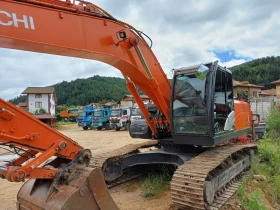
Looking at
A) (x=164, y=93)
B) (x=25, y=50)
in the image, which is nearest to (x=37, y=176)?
(x=25, y=50)

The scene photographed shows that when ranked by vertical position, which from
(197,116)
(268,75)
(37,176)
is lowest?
(37,176)

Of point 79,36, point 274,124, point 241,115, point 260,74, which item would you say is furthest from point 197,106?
point 260,74

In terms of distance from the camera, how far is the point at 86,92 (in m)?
94.9

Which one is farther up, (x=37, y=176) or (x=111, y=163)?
(x=37, y=176)

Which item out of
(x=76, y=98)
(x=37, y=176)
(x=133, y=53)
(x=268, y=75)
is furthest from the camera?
(x=76, y=98)

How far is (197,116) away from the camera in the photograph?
5.27m

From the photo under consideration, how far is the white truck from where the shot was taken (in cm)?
2551

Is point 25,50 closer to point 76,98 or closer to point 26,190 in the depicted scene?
point 26,190

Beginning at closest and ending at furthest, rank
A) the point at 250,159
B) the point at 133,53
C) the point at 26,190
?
the point at 26,190
the point at 133,53
the point at 250,159

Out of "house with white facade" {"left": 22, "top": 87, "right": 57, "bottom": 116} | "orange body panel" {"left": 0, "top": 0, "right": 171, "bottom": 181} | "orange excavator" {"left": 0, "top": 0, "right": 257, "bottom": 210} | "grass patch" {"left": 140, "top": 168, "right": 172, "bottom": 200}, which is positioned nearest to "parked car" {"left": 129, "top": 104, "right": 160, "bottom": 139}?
"orange excavator" {"left": 0, "top": 0, "right": 257, "bottom": 210}

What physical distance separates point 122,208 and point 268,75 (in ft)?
273

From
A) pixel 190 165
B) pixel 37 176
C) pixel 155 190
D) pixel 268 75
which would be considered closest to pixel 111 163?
pixel 155 190

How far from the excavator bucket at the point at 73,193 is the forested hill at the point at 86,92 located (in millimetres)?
81682

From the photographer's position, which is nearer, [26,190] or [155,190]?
[26,190]
